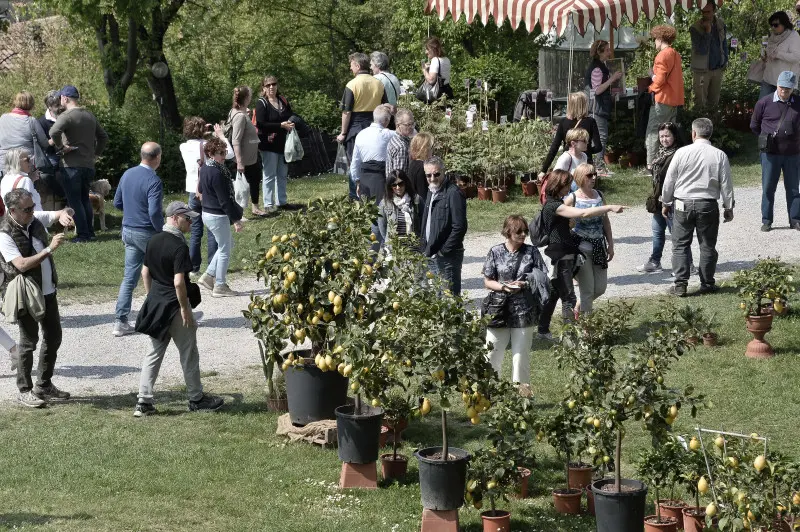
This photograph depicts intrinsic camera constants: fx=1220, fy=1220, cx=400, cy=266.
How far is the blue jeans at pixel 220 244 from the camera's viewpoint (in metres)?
12.6

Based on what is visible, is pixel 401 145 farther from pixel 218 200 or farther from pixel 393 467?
pixel 393 467

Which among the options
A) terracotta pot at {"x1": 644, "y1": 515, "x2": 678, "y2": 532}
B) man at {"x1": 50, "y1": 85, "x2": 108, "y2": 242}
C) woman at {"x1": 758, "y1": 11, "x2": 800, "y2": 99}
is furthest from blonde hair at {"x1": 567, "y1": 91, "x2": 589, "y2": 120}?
terracotta pot at {"x1": 644, "y1": 515, "x2": 678, "y2": 532}

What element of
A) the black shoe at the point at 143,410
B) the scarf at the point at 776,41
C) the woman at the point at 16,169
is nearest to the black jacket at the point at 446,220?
the black shoe at the point at 143,410

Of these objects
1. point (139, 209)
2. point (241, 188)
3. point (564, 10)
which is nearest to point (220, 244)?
point (139, 209)

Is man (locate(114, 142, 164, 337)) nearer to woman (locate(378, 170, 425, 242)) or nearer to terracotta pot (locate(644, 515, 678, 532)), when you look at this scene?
woman (locate(378, 170, 425, 242))

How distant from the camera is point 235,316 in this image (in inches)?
486

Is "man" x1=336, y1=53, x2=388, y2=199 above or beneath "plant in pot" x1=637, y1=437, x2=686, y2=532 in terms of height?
above

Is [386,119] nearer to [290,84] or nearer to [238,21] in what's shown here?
[290,84]

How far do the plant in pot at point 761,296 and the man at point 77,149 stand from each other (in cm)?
854

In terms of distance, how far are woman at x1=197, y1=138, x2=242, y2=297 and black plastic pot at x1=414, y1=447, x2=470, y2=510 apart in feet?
19.8

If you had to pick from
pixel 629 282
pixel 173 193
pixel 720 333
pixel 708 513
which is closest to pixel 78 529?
pixel 708 513

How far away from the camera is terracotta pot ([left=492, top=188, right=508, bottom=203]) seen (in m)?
16.7

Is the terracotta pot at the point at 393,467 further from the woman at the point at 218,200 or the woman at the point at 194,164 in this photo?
the woman at the point at 194,164

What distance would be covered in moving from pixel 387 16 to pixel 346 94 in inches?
493
